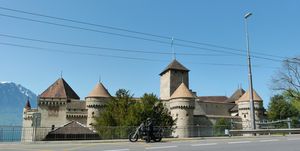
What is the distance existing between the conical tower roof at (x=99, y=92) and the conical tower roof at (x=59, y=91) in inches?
308

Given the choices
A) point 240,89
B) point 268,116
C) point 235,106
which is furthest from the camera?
point 240,89

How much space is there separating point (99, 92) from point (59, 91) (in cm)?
1092

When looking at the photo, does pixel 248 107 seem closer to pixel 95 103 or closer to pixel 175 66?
pixel 175 66

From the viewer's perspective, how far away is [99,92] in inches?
2596

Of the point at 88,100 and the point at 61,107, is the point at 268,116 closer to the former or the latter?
the point at 88,100

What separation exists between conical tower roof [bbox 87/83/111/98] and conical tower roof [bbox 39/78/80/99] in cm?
783

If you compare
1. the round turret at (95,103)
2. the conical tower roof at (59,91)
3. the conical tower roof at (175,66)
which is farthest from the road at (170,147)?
the conical tower roof at (175,66)

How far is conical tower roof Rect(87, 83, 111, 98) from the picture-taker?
215ft

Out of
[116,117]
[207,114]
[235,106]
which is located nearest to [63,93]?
[116,117]

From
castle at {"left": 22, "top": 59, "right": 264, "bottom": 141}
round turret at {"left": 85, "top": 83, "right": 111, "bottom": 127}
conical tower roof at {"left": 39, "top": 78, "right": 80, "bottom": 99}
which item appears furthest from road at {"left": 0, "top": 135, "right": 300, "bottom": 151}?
conical tower roof at {"left": 39, "top": 78, "right": 80, "bottom": 99}

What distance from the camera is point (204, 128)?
28.5m

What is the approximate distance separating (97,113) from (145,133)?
48.3 m

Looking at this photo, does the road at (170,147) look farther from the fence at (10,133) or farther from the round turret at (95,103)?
the round turret at (95,103)

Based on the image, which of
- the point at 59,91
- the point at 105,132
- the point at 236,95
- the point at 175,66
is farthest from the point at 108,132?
the point at 236,95
